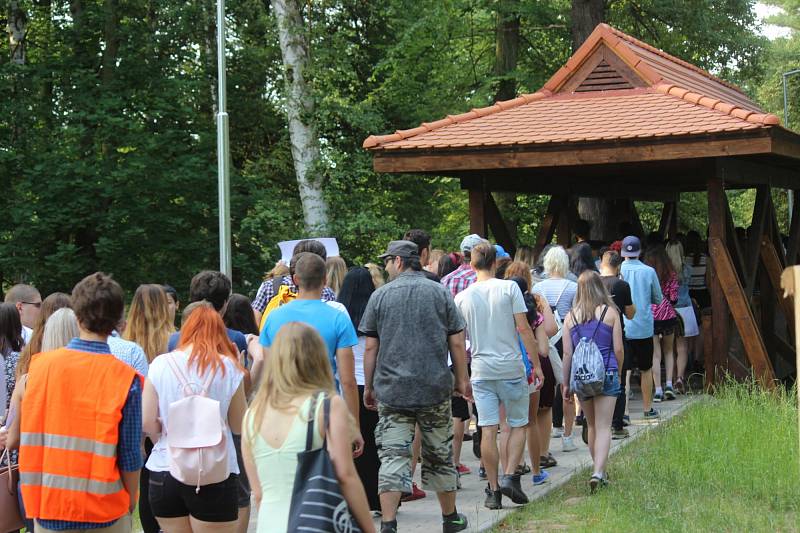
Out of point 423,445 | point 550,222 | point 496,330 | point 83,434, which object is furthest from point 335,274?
→ point 550,222

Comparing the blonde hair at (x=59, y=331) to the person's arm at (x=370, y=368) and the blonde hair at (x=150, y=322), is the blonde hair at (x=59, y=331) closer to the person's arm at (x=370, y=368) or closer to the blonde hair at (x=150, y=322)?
the blonde hair at (x=150, y=322)

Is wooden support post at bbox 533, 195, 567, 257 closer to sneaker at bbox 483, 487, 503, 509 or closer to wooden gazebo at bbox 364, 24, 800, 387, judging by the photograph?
wooden gazebo at bbox 364, 24, 800, 387

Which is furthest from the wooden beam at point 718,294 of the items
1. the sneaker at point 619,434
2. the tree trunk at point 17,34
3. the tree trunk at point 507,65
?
the tree trunk at point 17,34

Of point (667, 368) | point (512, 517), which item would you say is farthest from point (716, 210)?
point (512, 517)

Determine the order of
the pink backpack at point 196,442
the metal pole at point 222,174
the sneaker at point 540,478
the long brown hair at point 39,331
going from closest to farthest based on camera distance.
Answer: the pink backpack at point 196,442, the long brown hair at point 39,331, the sneaker at point 540,478, the metal pole at point 222,174

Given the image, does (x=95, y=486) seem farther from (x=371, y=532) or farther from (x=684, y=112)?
(x=684, y=112)

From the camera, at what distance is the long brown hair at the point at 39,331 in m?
6.44

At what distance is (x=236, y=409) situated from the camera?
562cm

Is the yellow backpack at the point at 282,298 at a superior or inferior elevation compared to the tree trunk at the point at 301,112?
inferior

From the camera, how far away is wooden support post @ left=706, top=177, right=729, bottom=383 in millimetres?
13570

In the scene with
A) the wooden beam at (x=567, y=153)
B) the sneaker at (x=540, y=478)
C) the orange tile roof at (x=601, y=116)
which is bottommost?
the sneaker at (x=540, y=478)

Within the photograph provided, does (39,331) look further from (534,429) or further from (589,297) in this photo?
(589,297)

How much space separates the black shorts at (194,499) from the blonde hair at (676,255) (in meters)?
9.43

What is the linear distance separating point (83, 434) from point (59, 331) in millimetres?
1347
